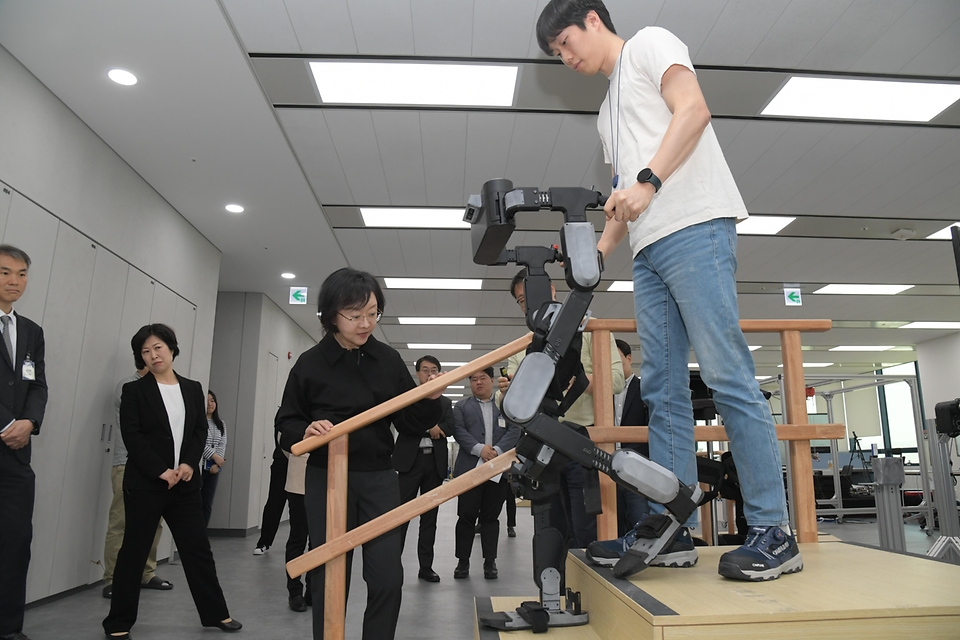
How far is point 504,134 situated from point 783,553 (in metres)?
3.81

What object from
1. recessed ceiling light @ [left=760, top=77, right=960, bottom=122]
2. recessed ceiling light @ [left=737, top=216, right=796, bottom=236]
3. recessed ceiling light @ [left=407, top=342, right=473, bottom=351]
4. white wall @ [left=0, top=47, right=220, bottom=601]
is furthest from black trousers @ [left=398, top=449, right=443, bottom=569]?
recessed ceiling light @ [left=407, top=342, right=473, bottom=351]

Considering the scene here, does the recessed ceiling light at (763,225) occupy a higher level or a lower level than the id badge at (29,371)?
higher

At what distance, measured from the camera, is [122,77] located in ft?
12.9

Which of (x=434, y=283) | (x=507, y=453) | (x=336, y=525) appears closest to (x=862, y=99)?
(x=507, y=453)

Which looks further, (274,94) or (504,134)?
(504,134)

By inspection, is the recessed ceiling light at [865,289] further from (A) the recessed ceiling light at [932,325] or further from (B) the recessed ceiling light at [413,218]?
(B) the recessed ceiling light at [413,218]

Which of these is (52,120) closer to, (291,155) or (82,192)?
(82,192)

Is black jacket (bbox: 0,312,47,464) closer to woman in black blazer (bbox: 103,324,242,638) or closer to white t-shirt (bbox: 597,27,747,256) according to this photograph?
woman in black blazer (bbox: 103,324,242,638)

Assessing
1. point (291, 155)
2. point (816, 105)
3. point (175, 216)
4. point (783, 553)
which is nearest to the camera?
point (783, 553)

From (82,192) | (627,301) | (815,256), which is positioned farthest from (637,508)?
(627,301)

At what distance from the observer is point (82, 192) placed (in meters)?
4.38

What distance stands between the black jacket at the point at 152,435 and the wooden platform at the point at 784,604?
208 cm

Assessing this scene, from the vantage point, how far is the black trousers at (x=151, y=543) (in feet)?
9.36

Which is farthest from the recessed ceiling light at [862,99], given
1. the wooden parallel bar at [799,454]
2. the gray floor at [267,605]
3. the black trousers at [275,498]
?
the black trousers at [275,498]
